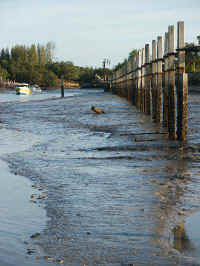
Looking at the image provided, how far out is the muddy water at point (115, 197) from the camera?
4473 millimetres

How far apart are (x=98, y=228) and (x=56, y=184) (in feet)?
8.28

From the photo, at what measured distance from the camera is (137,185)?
24.0 feet

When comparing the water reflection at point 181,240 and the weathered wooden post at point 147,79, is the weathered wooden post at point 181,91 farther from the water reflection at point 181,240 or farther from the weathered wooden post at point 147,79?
the weathered wooden post at point 147,79

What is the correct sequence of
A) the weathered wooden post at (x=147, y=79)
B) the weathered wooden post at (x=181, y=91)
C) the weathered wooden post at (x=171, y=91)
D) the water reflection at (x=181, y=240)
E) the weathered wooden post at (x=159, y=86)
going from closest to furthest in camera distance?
the water reflection at (x=181, y=240) < the weathered wooden post at (x=181, y=91) < the weathered wooden post at (x=171, y=91) < the weathered wooden post at (x=159, y=86) < the weathered wooden post at (x=147, y=79)

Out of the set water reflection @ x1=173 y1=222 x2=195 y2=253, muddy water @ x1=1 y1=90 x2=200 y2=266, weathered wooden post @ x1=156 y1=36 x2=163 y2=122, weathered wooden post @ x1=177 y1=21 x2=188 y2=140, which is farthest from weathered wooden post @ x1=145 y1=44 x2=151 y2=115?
water reflection @ x1=173 y1=222 x2=195 y2=253

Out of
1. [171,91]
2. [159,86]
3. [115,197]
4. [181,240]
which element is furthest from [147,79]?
[181,240]

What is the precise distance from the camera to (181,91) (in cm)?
1174

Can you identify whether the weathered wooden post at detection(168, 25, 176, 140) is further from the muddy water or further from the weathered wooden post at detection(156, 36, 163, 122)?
the weathered wooden post at detection(156, 36, 163, 122)

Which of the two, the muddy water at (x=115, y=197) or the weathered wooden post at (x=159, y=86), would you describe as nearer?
the muddy water at (x=115, y=197)

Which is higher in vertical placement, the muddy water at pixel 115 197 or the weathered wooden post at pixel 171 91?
the weathered wooden post at pixel 171 91

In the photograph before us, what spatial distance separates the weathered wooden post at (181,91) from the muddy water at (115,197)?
1.46 ft

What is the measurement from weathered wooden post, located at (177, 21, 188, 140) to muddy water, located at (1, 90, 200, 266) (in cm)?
44

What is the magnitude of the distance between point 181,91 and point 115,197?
229 inches

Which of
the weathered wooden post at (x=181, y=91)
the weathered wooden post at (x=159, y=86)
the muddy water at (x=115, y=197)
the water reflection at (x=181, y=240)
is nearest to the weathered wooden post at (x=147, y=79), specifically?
the weathered wooden post at (x=159, y=86)
